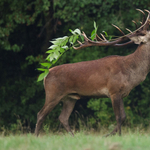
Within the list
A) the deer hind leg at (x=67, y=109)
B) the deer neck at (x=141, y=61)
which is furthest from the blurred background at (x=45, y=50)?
the deer neck at (x=141, y=61)

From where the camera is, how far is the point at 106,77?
6609 mm

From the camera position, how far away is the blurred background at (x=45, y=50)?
9930 mm

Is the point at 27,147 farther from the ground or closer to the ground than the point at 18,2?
closer to the ground

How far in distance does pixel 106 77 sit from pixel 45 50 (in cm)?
480

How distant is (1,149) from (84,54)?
678 centimetres

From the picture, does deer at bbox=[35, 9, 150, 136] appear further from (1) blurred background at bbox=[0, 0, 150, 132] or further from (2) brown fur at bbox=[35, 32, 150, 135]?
(1) blurred background at bbox=[0, 0, 150, 132]

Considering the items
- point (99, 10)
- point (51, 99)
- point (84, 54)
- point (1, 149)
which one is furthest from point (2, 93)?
point (1, 149)

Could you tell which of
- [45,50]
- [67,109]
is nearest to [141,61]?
[67,109]

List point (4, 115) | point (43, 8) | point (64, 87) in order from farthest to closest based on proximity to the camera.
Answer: point (4, 115), point (43, 8), point (64, 87)

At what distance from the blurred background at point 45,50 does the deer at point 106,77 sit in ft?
9.19

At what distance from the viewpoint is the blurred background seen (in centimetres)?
993

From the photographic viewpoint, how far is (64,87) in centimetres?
680

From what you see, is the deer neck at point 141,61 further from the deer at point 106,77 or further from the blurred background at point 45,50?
the blurred background at point 45,50

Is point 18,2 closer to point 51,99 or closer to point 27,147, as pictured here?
point 51,99
